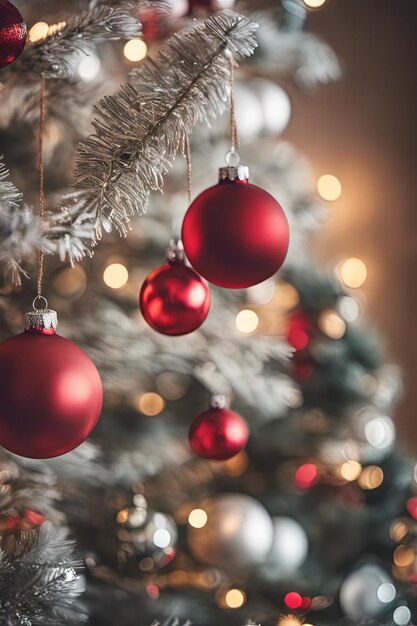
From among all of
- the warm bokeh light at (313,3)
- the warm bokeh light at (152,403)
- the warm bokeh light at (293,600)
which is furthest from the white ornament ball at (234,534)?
the warm bokeh light at (313,3)

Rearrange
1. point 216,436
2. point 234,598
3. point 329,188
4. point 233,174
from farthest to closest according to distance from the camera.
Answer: point 329,188
point 234,598
point 216,436
point 233,174

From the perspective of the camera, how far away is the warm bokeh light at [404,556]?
1164 mm

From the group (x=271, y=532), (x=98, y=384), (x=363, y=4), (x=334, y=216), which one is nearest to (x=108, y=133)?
(x=98, y=384)

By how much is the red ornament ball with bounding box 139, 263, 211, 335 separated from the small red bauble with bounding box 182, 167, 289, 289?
0.40 feet

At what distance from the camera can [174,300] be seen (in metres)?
0.70

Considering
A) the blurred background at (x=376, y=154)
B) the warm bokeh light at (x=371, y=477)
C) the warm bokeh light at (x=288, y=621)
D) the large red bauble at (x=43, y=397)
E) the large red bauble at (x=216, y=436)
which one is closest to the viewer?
the large red bauble at (x=43, y=397)

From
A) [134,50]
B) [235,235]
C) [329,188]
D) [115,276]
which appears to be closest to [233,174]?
[235,235]

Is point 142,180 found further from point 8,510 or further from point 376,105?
point 376,105

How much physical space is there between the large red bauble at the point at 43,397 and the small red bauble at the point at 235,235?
0.45 ft

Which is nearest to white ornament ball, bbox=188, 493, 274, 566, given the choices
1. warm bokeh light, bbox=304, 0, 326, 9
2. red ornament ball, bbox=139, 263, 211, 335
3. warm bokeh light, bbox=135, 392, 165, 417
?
warm bokeh light, bbox=135, 392, 165, 417

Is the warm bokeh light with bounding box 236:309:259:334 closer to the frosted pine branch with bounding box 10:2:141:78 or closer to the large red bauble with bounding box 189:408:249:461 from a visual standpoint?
the large red bauble with bounding box 189:408:249:461

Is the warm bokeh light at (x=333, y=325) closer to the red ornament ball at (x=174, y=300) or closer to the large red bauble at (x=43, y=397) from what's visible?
the red ornament ball at (x=174, y=300)

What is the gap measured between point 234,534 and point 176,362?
285mm

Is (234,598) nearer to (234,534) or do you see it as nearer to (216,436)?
(234,534)
